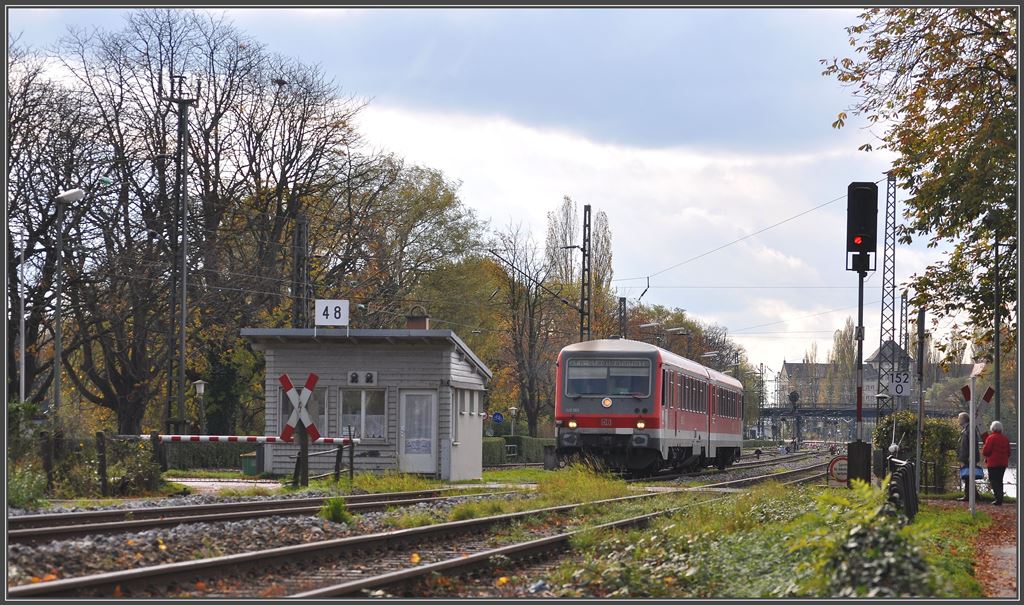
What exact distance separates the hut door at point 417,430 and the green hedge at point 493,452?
1845cm

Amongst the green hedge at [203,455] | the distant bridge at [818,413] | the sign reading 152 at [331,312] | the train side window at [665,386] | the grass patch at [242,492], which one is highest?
the sign reading 152 at [331,312]

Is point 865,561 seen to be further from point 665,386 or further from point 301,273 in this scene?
point 301,273

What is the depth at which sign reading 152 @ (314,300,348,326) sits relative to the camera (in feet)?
110

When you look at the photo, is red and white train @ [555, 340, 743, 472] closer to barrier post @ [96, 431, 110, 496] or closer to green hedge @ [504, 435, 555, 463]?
barrier post @ [96, 431, 110, 496]

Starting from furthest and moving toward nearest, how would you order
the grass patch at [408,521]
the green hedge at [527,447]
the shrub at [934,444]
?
the green hedge at [527,447] → the shrub at [934,444] → the grass patch at [408,521]

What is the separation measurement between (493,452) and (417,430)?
20880 millimetres

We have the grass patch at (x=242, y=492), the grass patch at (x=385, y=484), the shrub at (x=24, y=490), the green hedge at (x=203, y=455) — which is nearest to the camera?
the shrub at (x=24, y=490)

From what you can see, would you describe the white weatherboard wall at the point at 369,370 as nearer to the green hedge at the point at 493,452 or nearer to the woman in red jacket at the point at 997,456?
the woman in red jacket at the point at 997,456

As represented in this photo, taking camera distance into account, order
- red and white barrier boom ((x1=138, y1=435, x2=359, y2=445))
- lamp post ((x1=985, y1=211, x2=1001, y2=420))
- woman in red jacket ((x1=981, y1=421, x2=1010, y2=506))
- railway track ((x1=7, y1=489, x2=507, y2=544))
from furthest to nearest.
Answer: red and white barrier boom ((x1=138, y1=435, x2=359, y2=445)) → woman in red jacket ((x1=981, y1=421, x2=1010, y2=506)) → lamp post ((x1=985, y1=211, x2=1001, y2=420)) → railway track ((x1=7, y1=489, x2=507, y2=544))

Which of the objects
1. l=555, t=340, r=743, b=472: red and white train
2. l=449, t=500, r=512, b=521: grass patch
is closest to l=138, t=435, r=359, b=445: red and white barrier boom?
l=555, t=340, r=743, b=472: red and white train

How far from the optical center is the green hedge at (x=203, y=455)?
130 feet

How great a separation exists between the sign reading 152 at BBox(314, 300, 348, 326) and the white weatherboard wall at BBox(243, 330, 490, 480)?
6.82 feet

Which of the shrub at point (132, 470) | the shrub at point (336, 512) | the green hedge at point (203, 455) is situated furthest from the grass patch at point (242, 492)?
the green hedge at point (203, 455)

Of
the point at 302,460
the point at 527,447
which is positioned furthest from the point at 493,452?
the point at 302,460
